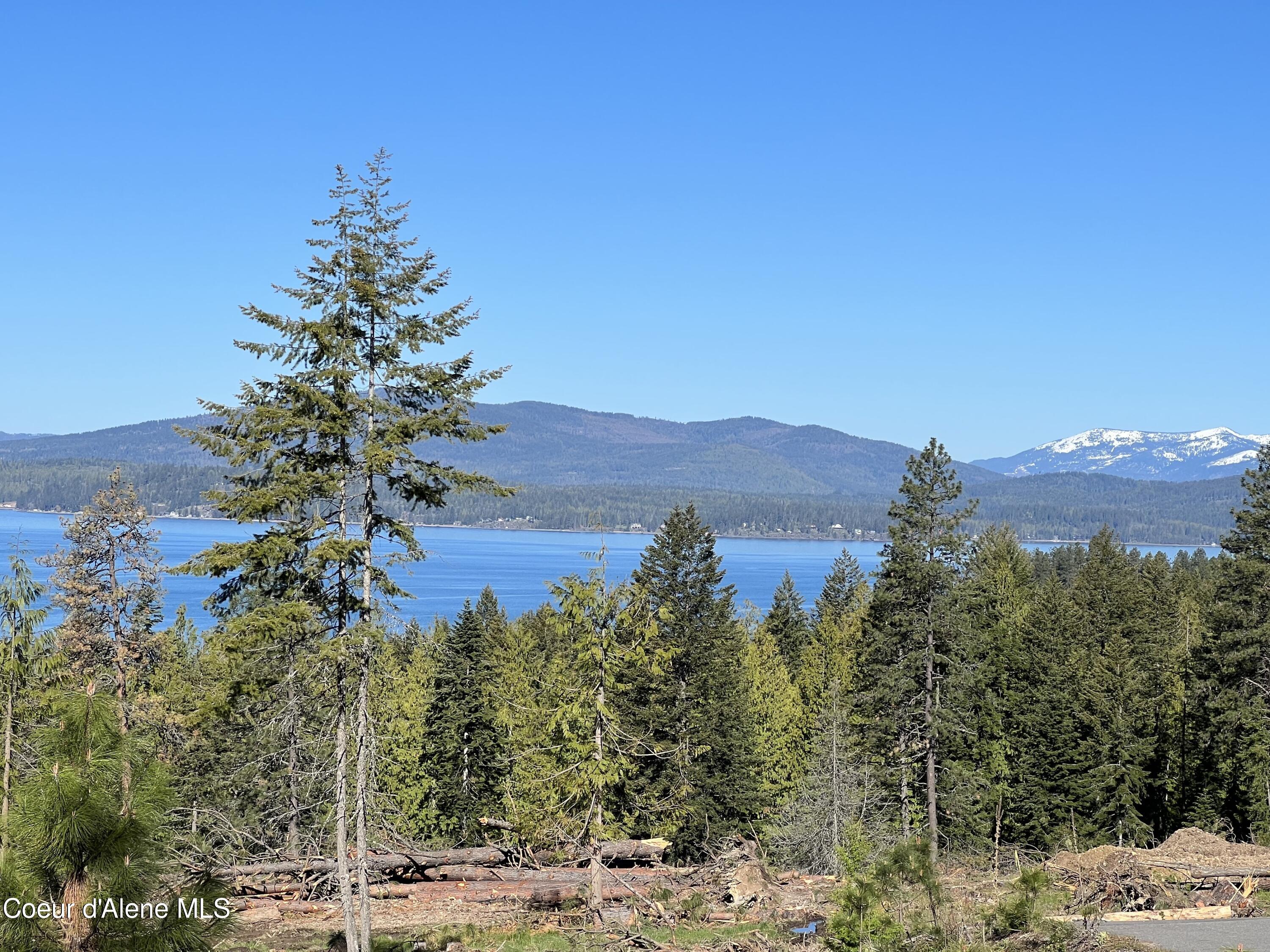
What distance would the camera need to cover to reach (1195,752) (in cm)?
4312

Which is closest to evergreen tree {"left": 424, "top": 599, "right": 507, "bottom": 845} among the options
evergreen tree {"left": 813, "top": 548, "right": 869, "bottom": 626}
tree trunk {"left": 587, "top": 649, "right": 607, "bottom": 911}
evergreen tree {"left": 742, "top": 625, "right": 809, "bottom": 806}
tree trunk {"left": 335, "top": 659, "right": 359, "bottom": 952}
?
evergreen tree {"left": 742, "top": 625, "right": 809, "bottom": 806}

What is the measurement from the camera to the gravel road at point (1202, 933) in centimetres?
1560

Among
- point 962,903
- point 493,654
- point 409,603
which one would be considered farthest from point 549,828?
point 409,603

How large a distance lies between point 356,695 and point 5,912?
9133 millimetres

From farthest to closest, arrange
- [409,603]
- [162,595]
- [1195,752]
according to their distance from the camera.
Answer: [409,603] → [1195,752] → [162,595]

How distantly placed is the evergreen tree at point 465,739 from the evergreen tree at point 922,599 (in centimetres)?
1815

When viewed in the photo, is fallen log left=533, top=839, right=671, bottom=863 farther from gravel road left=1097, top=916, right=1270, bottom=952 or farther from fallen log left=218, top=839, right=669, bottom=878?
gravel road left=1097, top=916, right=1270, bottom=952

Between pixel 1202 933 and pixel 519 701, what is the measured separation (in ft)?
81.9

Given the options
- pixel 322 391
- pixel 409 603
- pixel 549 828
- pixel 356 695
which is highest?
pixel 322 391

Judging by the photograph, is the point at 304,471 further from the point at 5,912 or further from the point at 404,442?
the point at 5,912

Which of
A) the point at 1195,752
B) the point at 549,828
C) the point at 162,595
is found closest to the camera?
the point at 549,828

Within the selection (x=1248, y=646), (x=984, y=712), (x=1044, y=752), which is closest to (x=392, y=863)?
(x=1248, y=646)

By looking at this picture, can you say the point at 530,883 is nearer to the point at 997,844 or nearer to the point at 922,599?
the point at 922,599

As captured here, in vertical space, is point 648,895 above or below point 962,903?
below
